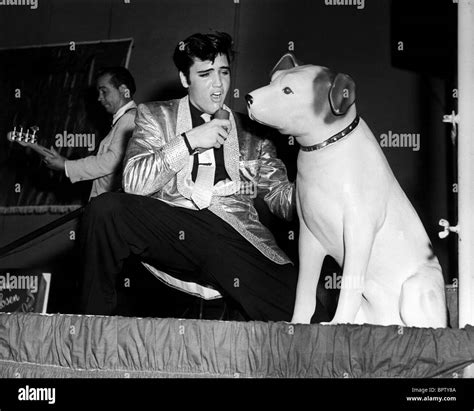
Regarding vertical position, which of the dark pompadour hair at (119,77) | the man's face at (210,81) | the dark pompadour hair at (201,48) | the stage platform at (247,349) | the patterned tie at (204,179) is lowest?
the stage platform at (247,349)

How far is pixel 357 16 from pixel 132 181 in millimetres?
1657

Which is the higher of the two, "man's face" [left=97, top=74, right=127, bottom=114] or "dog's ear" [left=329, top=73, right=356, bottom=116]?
"man's face" [left=97, top=74, right=127, bottom=114]

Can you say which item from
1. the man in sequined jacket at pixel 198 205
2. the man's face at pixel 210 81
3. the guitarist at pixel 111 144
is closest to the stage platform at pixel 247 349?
the man in sequined jacket at pixel 198 205

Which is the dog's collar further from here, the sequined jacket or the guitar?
the guitar

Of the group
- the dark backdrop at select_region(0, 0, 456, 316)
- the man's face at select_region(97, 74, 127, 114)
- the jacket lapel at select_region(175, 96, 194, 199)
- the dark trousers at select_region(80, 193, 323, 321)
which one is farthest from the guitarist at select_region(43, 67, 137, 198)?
the dark trousers at select_region(80, 193, 323, 321)

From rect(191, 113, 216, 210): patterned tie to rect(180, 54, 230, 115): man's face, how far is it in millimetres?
50

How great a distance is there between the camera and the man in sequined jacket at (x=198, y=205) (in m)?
1.72

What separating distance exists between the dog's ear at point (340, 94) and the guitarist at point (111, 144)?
1248mm

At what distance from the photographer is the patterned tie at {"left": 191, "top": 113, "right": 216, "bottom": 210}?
1864 mm

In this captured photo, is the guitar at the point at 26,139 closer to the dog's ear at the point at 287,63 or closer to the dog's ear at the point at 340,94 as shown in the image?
the dog's ear at the point at 287,63

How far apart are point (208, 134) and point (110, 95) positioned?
1280 millimetres

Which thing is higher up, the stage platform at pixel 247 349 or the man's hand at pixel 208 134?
the man's hand at pixel 208 134

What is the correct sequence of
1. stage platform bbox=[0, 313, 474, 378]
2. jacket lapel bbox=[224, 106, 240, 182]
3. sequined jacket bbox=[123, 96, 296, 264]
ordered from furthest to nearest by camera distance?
jacket lapel bbox=[224, 106, 240, 182] → sequined jacket bbox=[123, 96, 296, 264] → stage platform bbox=[0, 313, 474, 378]

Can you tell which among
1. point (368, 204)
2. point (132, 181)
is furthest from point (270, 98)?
point (132, 181)
